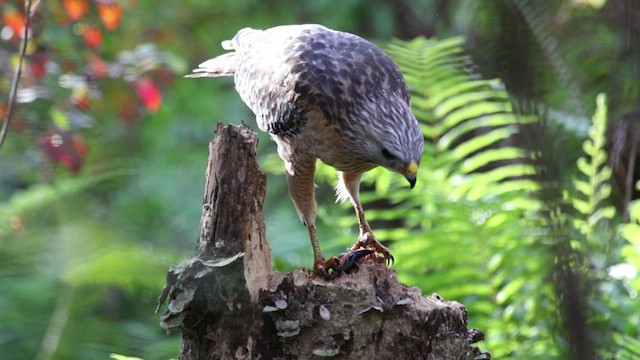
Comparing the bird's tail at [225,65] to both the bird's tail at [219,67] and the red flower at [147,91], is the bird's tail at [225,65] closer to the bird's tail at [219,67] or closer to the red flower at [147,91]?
the bird's tail at [219,67]

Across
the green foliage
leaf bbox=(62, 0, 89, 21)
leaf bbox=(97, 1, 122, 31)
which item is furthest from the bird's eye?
leaf bbox=(97, 1, 122, 31)

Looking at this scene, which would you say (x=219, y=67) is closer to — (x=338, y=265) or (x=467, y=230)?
(x=467, y=230)

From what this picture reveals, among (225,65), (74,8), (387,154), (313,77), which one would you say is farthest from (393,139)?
(74,8)

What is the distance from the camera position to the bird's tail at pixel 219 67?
3410 mm

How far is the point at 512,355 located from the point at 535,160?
2837 millimetres

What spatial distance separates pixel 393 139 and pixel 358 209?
0.44m

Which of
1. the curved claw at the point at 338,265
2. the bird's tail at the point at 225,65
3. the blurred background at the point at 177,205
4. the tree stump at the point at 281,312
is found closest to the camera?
the tree stump at the point at 281,312

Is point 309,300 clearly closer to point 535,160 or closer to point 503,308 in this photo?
point 535,160

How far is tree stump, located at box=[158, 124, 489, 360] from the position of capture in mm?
2094

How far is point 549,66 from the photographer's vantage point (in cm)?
68

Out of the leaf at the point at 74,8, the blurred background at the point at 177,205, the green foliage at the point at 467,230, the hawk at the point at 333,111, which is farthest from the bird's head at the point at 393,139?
the leaf at the point at 74,8

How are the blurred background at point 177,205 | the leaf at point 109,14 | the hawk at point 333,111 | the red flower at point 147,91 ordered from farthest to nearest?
the red flower at point 147,91 < the leaf at point 109,14 < the blurred background at point 177,205 < the hawk at point 333,111

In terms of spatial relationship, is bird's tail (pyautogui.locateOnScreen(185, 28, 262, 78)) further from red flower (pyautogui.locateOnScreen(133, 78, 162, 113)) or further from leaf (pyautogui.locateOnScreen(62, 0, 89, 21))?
red flower (pyautogui.locateOnScreen(133, 78, 162, 113))

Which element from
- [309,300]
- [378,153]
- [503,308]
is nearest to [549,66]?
[309,300]
